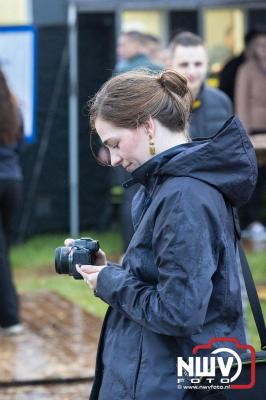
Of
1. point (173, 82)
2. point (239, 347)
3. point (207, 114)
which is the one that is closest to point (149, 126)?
point (173, 82)

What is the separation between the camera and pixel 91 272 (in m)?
3.32

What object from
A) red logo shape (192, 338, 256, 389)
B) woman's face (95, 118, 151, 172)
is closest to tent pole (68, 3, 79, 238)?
woman's face (95, 118, 151, 172)

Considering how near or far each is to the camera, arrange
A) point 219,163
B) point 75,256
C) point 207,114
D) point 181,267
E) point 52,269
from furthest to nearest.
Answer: point 52,269
point 207,114
point 75,256
point 219,163
point 181,267

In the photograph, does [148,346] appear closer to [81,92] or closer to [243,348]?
[243,348]

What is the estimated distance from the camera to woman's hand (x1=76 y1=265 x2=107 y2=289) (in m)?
3.30

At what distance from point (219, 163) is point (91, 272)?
0.57m

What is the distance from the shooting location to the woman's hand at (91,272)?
330cm

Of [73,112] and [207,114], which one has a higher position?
[207,114]

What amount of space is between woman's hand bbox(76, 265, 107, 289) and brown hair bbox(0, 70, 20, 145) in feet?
14.0

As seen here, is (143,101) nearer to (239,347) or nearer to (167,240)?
(167,240)

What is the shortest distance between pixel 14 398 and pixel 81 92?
6.22 meters

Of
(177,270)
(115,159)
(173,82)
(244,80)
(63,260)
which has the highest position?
(173,82)

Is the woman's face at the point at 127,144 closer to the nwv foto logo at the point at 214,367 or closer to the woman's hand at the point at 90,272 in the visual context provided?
the woman's hand at the point at 90,272

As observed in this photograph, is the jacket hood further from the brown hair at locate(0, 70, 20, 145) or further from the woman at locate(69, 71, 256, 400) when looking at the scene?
the brown hair at locate(0, 70, 20, 145)
